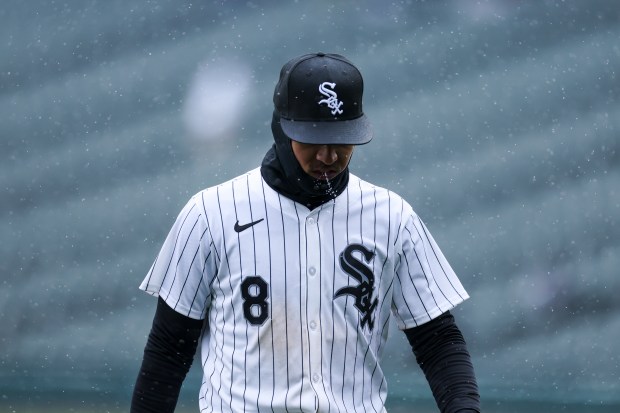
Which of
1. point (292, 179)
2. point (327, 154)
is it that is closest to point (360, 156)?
point (292, 179)

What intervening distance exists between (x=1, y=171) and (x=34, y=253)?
39 cm

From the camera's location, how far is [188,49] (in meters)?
5.90

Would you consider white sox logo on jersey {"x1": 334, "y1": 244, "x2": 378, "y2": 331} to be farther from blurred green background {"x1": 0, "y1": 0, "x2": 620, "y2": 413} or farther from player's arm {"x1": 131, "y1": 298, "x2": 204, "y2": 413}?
blurred green background {"x1": 0, "y1": 0, "x2": 620, "y2": 413}

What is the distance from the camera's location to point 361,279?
333 cm

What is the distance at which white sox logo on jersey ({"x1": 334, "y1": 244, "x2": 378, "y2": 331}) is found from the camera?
10.9 feet

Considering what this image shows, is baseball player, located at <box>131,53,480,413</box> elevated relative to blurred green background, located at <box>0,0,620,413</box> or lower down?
lower down

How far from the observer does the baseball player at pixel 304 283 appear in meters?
3.27

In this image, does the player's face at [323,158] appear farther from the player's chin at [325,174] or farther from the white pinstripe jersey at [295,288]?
the white pinstripe jersey at [295,288]

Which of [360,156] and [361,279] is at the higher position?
[360,156]

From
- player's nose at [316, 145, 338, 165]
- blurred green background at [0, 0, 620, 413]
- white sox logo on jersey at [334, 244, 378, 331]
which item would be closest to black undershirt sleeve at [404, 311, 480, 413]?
white sox logo on jersey at [334, 244, 378, 331]

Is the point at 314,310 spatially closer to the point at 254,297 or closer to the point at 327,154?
the point at 254,297

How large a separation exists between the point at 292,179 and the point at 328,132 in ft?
0.62

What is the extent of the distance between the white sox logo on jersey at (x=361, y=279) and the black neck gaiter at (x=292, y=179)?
147 mm

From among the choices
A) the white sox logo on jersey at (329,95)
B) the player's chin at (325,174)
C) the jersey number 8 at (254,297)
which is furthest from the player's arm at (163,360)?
the white sox logo on jersey at (329,95)
